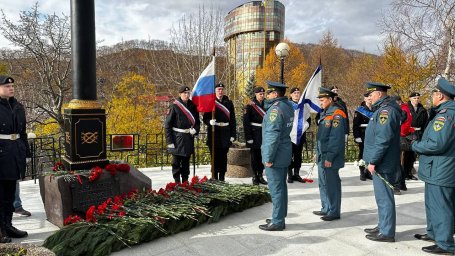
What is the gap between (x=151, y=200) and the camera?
172 inches

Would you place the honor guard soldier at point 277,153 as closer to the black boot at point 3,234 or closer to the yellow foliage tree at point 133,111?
the black boot at point 3,234

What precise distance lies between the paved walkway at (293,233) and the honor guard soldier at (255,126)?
3.69ft

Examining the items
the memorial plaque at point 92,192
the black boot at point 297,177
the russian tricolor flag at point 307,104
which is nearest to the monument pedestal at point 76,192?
the memorial plaque at point 92,192

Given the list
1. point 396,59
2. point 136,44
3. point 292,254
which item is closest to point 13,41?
point 136,44

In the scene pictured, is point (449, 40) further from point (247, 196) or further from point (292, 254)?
point (292, 254)

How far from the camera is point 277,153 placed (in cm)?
421

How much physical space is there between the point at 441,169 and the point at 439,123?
1.73ft

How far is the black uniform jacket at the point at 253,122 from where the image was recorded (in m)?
6.48

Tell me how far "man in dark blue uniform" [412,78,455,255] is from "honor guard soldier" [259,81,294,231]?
1.59 metres

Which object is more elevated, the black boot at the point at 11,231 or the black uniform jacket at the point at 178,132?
the black uniform jacket at the point at 178,132

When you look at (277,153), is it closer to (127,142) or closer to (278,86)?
(278,86)

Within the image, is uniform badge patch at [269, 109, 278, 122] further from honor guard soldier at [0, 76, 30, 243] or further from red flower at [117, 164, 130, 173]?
honor guard soldier at [0, 76, 30, 243]

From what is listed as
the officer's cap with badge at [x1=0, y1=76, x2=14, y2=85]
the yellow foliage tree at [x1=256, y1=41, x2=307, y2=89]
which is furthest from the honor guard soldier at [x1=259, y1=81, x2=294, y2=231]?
the yellow foliage tree at [x1=256, y1=41, x2=307, y2=89]

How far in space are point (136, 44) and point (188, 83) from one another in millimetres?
9986
